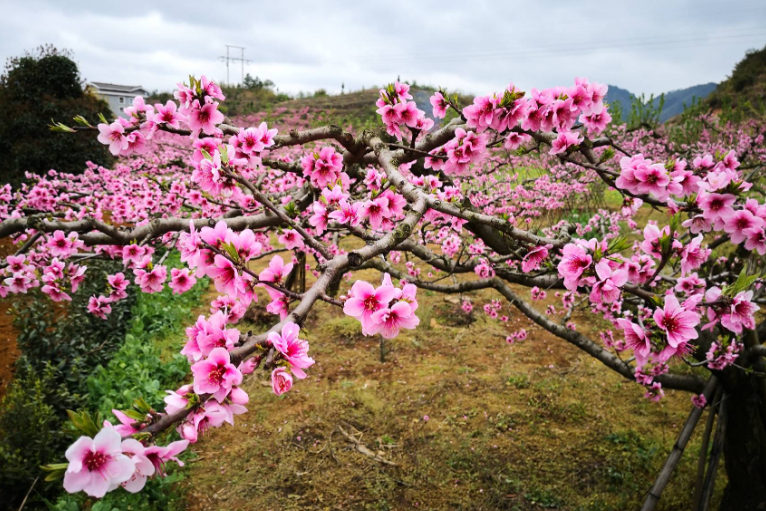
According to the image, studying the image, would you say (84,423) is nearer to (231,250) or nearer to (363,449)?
(231,250)

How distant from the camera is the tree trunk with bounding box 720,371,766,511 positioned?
272 cm

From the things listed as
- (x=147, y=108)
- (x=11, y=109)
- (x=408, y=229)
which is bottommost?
(x=408, y=229)

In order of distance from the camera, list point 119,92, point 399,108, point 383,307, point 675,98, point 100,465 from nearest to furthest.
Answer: point 100,465 → point 383,307 → point 399,108 → point 119,92 → point 675,98

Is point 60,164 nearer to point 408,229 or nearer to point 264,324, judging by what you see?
point 264,324

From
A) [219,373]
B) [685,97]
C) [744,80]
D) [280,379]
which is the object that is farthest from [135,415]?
[685,97]

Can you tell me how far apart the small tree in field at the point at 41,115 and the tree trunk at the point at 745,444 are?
505 inches

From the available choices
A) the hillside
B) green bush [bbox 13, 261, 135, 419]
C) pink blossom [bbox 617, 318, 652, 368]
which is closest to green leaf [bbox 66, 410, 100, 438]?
pink blossom [bbox 617, 318, 652, 368]

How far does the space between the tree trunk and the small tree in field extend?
12838 millimetres

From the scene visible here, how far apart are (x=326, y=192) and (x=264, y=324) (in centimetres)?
548

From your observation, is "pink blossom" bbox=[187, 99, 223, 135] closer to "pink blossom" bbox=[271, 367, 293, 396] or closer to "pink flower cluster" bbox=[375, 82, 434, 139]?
"pink flower cluster" bbox=[375, 82, 434, 139]

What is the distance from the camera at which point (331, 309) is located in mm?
7227

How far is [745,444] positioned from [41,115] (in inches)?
597

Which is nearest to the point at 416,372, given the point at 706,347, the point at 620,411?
the point at 620,411

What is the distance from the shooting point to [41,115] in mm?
10977
